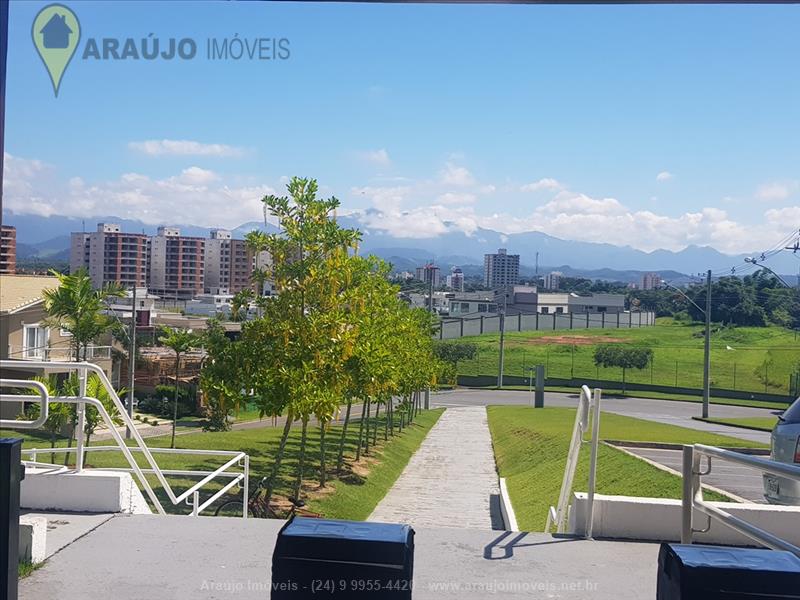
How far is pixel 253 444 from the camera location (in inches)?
1088

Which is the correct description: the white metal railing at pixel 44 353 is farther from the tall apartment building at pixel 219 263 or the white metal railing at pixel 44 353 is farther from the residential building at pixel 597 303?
the tall apartment building at pixel 219 263

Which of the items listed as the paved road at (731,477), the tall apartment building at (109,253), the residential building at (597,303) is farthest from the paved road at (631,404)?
the tall apartment building at (109,253)

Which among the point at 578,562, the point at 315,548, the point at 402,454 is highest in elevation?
the point at 315,548

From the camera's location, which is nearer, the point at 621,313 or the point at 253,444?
the point at 253,444

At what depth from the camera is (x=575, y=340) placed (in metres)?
76.0

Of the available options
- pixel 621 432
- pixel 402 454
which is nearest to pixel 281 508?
pixel 402 454

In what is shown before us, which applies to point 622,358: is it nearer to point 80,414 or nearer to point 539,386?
point 539,386

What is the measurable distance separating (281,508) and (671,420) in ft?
82.7

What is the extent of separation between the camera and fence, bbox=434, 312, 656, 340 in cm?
7731

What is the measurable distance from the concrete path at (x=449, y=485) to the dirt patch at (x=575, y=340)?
123ft

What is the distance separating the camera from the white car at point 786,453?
7246 millimetres

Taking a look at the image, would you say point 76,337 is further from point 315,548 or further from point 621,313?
point 621,313

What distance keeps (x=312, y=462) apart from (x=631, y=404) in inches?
1090

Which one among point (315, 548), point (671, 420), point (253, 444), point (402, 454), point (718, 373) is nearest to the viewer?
point (315, 548)
